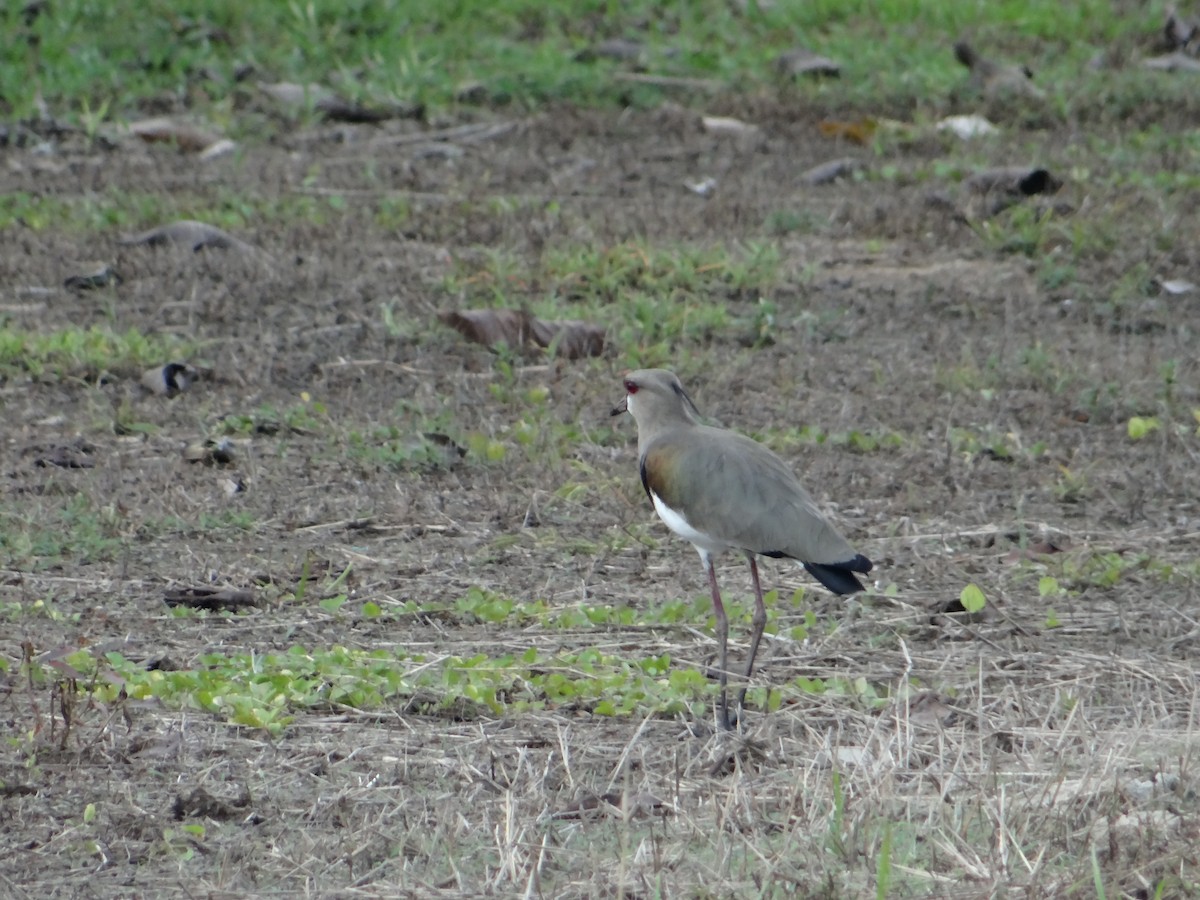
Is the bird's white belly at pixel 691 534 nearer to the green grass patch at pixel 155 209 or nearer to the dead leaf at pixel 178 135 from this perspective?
the green grass patch at pixel 155 209

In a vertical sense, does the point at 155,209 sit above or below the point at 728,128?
above

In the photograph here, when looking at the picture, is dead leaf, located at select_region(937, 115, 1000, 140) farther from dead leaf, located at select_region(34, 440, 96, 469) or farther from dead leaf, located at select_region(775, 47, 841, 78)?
dead leaf, located at select_region(34, 440, 96, 469)

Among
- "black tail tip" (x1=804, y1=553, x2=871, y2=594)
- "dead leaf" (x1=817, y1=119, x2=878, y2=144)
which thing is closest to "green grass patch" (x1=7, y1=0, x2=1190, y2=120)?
"dead leaf" (x1=817, y1=119, x2=878, y2=144)

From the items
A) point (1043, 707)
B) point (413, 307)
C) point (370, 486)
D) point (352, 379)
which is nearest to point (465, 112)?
point (413, 307)

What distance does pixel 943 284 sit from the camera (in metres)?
8.67

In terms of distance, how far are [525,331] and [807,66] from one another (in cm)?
528

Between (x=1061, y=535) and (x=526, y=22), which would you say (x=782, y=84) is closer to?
(x=526, y=22)

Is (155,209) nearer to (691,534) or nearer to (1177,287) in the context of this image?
(1177,287)

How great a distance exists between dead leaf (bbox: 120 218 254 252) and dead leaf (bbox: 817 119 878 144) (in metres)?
4.04

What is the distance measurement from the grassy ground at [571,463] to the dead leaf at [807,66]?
0.65 ft

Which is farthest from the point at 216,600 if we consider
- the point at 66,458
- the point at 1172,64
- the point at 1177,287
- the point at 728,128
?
the point at 1172,64

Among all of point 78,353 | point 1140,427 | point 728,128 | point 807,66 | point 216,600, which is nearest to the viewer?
point 216,600

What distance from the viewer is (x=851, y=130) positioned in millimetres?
11203

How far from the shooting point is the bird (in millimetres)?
4492
